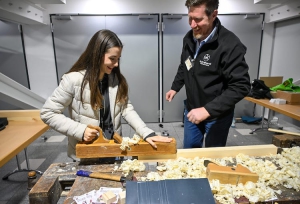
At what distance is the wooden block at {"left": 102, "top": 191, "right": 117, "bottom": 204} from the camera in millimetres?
758

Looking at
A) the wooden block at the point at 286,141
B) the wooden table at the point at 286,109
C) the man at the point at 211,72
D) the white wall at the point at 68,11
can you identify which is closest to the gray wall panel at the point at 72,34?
the white wall at the point at 68,11

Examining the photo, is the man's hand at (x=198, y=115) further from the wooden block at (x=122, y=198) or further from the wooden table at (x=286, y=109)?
the wooden table at (x=286, y=109)

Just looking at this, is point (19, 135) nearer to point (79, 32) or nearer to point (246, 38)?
point (79, 32)

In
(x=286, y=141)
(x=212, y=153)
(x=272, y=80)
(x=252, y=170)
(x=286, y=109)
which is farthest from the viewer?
(x=272, y=80)

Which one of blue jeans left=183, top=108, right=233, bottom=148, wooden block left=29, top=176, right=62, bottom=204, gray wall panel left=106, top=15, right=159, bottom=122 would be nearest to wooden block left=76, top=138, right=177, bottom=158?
wooden block left=29, top=176, right=62, bottom=204

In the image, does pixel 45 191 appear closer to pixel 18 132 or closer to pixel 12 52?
pixel 18 132

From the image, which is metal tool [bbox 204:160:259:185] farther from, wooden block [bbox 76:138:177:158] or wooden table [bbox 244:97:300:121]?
wooden table [bbox 244:97:300:121]

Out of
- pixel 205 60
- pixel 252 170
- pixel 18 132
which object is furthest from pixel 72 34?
pixel 252 170

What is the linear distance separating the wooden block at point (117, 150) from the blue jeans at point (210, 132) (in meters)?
0.53

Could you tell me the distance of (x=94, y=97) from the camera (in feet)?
4.10

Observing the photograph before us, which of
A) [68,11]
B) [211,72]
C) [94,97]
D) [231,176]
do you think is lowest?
[231,176]

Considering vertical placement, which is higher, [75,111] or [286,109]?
[75,111]

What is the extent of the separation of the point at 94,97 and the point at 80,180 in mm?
514

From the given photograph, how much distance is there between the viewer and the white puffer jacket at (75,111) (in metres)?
1.15
